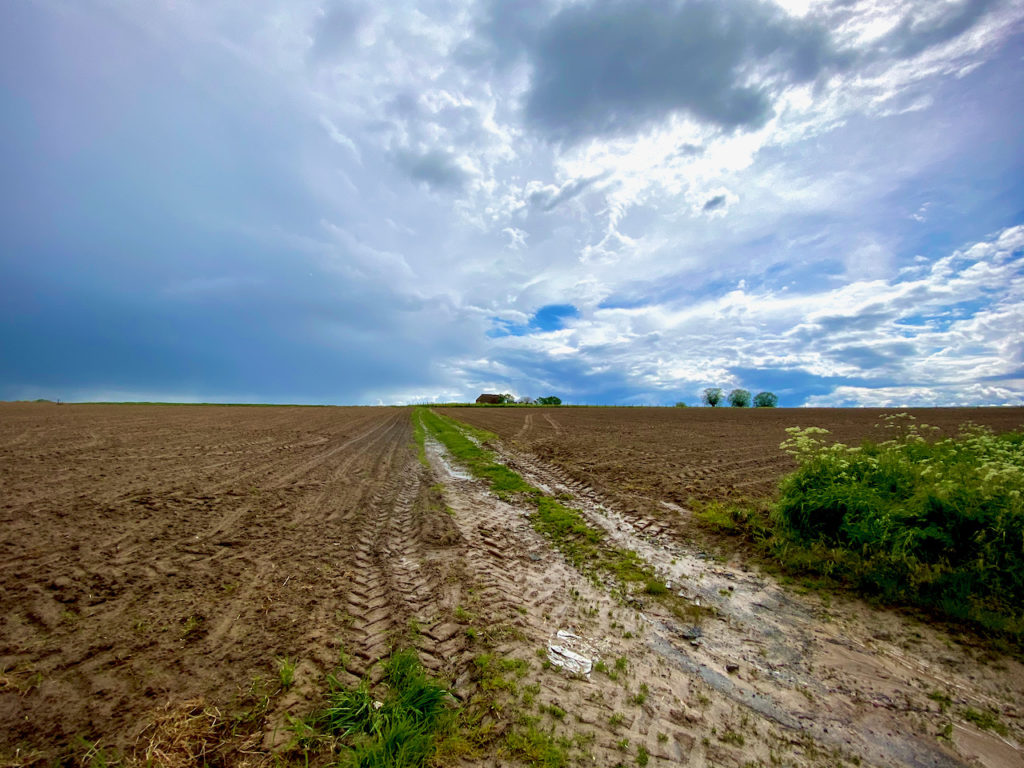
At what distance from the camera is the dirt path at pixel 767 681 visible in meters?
2.88

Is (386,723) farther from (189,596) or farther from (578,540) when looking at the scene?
(578,540)

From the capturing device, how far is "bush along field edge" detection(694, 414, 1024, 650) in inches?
178

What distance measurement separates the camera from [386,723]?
2.90 m

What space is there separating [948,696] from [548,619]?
134 inches

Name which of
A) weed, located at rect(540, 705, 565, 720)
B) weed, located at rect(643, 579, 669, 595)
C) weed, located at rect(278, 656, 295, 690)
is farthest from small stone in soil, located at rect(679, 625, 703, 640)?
weed, located at rect(278, 656, 295, 690)

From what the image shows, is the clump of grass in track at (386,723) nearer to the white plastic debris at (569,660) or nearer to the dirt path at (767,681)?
the dirt path at (767,681)

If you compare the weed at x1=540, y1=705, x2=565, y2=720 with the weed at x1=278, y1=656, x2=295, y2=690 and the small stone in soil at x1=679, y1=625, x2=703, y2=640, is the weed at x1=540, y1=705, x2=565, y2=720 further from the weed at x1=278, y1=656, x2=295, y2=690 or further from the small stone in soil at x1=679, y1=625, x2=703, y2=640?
the weed at x1=278, y1=656, x2=295, y2=690

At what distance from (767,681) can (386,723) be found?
3.20 meters

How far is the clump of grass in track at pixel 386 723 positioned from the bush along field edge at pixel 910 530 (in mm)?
5191

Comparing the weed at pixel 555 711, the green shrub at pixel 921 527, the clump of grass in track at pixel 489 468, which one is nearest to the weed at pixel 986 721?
the green shrub at pixel 921 527

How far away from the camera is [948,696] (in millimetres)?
3375

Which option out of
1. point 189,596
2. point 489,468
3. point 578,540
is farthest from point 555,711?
point 489,468

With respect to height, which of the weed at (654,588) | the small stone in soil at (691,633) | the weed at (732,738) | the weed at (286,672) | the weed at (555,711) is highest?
the weed at (654,588)

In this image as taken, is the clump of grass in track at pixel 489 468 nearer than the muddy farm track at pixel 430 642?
No
